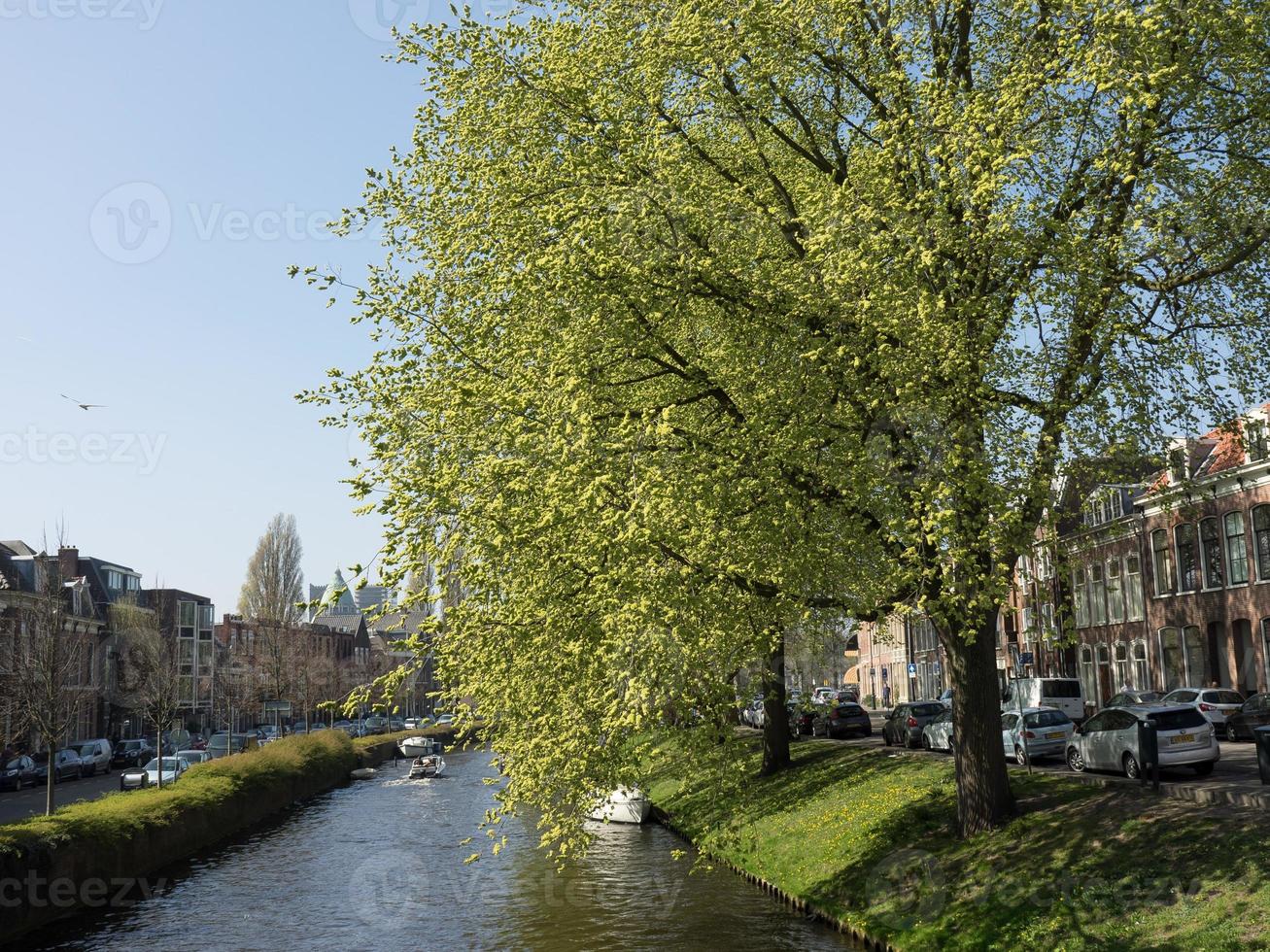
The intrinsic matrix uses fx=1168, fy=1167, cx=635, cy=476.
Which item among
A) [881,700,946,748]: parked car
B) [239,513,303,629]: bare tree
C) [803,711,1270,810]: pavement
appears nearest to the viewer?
[803,711,1270,810]: pavement

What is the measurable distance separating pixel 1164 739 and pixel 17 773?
5181 centimetres

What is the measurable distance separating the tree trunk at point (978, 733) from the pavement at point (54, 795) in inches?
1196

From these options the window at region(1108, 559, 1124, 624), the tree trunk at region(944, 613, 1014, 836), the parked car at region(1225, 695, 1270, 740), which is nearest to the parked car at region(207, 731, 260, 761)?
the window at region(1108, 559, 1124, 624)

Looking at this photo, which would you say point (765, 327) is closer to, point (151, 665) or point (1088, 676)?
point (1088, 676)

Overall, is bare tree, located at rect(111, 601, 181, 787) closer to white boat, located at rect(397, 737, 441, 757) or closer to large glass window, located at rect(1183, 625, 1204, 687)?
white boat, located at rect(397, 737, 441, 757)

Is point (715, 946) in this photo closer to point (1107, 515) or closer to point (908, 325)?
point (908, 325)

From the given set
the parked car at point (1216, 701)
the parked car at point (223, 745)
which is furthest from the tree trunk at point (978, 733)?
the parked car at point (223, 745)

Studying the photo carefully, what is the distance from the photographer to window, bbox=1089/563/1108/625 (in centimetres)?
5741

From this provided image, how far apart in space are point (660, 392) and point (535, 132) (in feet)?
15.6

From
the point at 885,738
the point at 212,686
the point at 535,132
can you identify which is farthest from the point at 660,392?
the point at 212,686

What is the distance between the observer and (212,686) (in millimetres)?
92188

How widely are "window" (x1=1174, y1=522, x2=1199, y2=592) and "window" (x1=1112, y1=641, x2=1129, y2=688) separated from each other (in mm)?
5950

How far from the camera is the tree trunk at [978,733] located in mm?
20266

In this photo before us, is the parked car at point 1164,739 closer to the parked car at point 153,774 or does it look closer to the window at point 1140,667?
the window at point 1140,667
